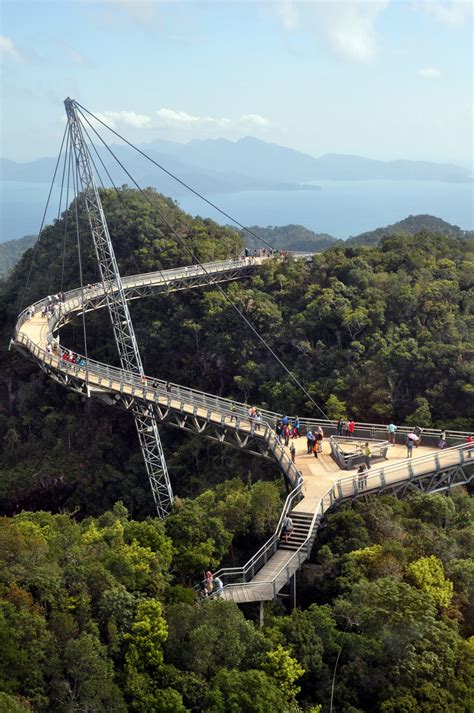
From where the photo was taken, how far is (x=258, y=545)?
23250mm

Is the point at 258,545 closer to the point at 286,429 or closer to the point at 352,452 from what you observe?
the point at 352,452

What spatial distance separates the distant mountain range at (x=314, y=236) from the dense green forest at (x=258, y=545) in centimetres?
2272

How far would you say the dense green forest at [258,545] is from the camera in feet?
51.0

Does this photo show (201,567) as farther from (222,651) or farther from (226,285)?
(226,285)

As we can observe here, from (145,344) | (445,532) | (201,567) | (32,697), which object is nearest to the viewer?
(32,697)

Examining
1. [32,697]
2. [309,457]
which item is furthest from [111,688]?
[309,457]

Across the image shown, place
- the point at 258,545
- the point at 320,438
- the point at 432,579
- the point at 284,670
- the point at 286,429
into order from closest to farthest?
the point at 284,670 < the point at 432,579 < the point at 258,545 < the point at 320,438 < the point at 286,429

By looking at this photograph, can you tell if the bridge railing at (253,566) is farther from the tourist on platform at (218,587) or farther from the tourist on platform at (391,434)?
the tourist on platform at (391,434)

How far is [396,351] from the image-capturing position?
127 ft

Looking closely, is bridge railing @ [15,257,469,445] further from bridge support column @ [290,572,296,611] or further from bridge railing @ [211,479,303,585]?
bridge support column @ [290,572,296,611]

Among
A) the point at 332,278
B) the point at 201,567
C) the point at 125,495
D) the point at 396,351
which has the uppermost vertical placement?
the point at 332,278

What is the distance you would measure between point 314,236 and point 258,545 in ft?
395

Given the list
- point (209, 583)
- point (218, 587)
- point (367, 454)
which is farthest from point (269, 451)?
point (209, 583)

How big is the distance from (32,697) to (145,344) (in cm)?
3732
